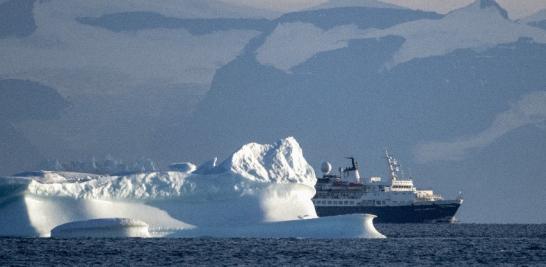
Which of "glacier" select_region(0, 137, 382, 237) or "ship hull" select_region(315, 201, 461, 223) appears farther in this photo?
"ship hull" select_region(315, 201, 461, 223)

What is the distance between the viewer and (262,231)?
49188 mm

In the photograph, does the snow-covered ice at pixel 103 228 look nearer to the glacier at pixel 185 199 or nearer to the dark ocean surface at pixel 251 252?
the glacier at pixel 185 199

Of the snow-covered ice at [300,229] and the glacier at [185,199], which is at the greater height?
the glacier at [185,199]

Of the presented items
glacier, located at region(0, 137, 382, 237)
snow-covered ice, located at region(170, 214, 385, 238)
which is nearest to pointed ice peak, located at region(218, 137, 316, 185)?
glacier, located at region(0, 137, 382, 237)

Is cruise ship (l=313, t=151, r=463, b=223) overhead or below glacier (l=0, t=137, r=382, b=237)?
overhead

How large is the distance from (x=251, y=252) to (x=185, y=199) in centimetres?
639

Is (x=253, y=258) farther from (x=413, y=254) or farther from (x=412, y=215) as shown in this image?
(x=412, y=215)

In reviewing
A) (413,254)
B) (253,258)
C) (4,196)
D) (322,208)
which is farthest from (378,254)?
(322,208)

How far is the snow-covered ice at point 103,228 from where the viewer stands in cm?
Result: 4638

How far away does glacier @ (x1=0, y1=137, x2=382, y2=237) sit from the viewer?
47500mm

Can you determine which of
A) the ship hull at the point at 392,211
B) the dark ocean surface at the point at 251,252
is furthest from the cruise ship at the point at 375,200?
the dark ocean surface at the point at 251,252

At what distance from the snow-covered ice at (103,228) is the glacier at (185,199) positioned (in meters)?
0.09

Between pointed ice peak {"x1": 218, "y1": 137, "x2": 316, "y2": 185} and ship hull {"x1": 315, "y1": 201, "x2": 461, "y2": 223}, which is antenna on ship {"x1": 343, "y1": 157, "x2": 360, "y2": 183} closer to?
ship hull {"x1": 315, "y1": 201, "x2": 461, "y2": 223}

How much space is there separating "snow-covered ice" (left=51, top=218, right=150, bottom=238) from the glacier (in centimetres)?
9
